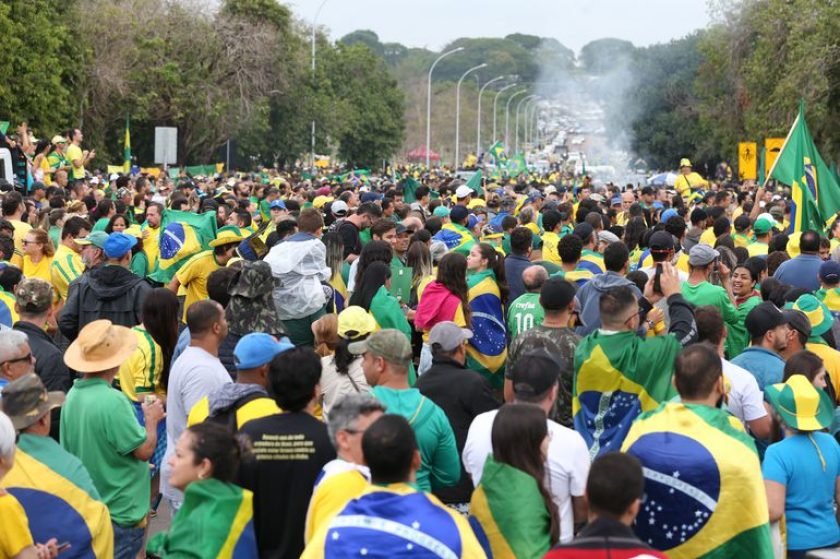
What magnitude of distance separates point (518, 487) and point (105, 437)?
94.0 inches

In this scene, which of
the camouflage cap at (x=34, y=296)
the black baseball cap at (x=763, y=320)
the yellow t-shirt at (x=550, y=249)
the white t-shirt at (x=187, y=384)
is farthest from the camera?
the yellow t-shirt at (x=550, y=249)

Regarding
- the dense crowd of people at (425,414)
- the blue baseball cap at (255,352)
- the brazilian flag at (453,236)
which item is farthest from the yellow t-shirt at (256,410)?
the brazilian flag at (453,236)

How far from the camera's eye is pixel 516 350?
7484 millimetres

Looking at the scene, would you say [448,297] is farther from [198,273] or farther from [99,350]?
[99,350]

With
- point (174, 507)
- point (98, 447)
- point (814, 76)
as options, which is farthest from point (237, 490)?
point (814, 76)

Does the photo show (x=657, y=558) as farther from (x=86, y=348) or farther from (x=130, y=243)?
(x=130, y=243)

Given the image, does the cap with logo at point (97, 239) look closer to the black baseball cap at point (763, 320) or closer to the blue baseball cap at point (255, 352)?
the blue baseball cap at point (255, 352)

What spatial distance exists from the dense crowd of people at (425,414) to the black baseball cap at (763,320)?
0.02 meters

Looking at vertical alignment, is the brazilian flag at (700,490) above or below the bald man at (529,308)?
below

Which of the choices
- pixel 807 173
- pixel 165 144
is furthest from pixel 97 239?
pixel 165 144

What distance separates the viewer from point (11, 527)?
5.12 metres

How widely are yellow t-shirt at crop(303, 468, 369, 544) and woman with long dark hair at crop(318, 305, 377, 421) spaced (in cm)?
212

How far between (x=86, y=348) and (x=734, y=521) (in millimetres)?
3260

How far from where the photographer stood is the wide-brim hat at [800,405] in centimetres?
620
